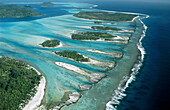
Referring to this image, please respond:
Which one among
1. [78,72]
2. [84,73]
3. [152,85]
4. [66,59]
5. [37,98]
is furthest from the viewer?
[66,59]

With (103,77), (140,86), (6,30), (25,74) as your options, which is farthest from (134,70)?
(6,30)

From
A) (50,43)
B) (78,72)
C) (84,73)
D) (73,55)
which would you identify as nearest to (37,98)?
(78,72)

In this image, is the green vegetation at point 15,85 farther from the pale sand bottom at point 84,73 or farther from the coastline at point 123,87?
the coastline at point 123,87

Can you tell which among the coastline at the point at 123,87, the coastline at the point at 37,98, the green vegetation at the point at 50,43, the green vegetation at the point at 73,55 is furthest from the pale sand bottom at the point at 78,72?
the green vegetation at the point at 50,43

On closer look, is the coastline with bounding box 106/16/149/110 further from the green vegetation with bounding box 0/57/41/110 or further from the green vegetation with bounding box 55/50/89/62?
the green vegetation with bounding box 0/57/41/110

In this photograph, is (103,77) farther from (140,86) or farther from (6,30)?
(6,30)

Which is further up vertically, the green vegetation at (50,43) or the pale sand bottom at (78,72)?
the green vegetation at (50,43)

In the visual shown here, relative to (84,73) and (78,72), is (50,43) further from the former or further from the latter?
(84,73)

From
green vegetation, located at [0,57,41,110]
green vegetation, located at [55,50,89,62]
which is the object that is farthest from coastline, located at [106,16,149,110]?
green vegetation, located at [0,57,41,110]
